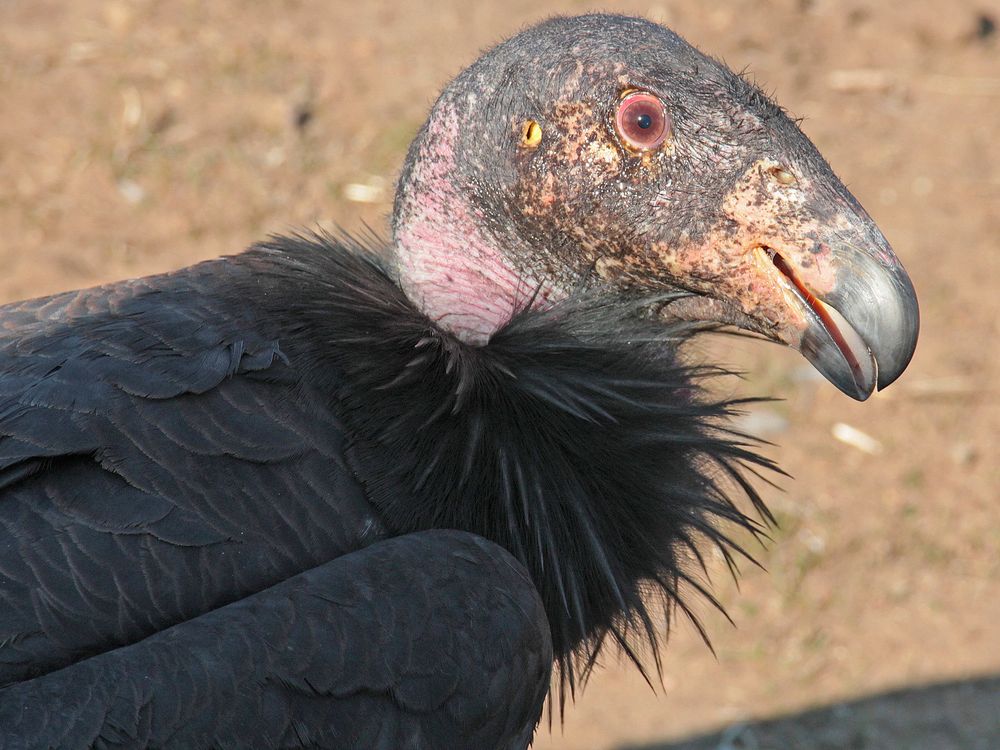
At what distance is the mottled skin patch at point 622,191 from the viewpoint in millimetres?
2346

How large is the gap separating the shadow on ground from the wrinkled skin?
6.81 feet

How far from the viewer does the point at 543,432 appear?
95.6 inches

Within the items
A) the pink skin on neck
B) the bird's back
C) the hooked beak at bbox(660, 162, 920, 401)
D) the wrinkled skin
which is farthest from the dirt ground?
the bird's back

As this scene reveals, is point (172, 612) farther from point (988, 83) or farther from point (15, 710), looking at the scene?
point (988, 83)

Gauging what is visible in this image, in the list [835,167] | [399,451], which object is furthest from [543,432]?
[835,167]

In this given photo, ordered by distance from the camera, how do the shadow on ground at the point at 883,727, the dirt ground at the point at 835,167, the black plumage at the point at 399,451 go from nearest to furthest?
the black plumage at the point at 399,451
the shadow on ground at the point at 883,727
the dirt ground at the point at 835,167

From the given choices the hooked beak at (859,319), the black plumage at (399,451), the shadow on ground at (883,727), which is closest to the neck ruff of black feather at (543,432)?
the black plumage at (399,451)

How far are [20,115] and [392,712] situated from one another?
17.1 ft

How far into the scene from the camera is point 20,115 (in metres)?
6.36

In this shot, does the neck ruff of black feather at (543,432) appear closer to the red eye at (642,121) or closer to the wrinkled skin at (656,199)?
the wrinkled skin at (656,199)

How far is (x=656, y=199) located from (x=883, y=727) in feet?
8.03

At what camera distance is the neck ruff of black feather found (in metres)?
2.33

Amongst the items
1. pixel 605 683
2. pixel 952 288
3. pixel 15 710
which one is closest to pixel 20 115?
pixel 605 683

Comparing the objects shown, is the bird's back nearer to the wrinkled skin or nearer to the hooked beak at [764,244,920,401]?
the wrinkled skin
